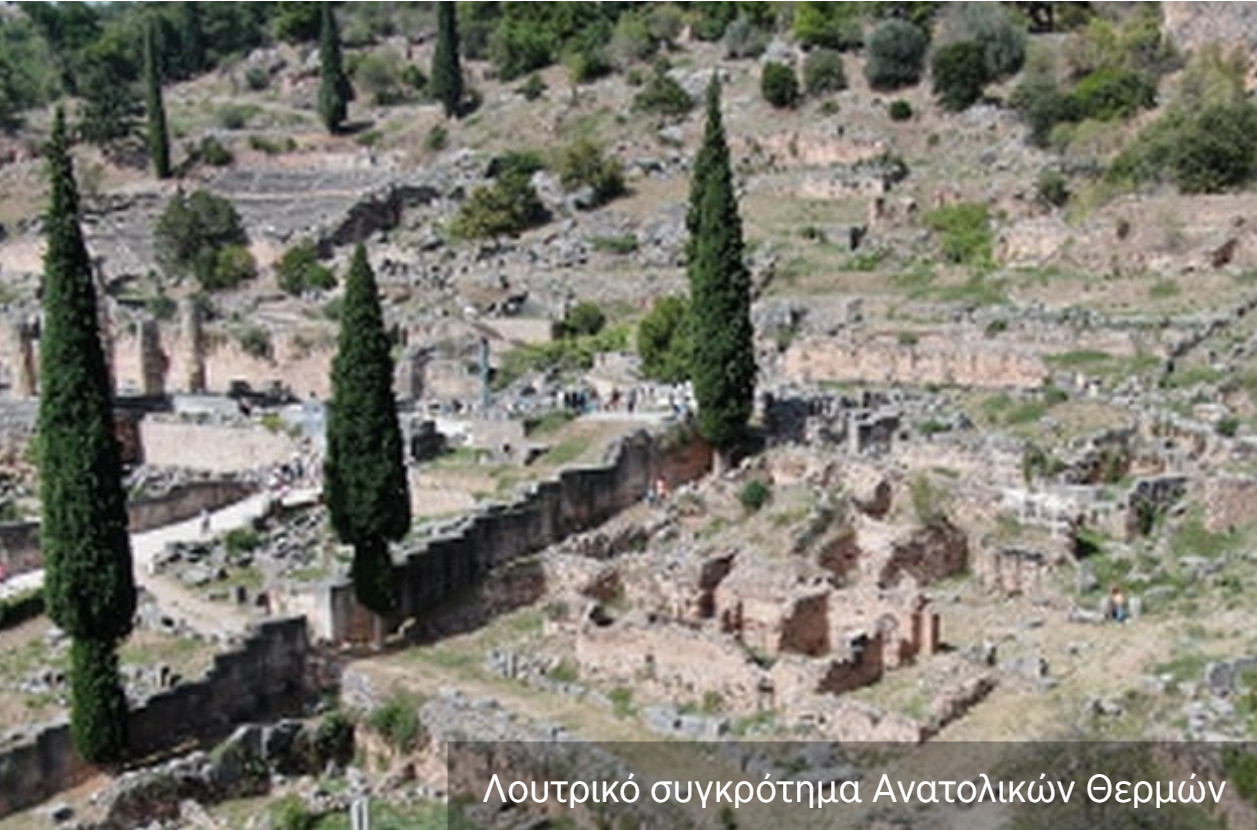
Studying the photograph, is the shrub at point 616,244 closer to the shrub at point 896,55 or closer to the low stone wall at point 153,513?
the shrub at point 896,55

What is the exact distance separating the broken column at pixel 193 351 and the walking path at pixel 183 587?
13.5 metres

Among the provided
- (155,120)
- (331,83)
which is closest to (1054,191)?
(331,83)

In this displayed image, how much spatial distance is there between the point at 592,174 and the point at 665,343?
18283 mm

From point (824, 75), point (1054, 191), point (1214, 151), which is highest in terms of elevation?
point (824, 75)

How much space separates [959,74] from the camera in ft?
196

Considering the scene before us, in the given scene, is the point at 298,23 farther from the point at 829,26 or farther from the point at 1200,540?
the point at 1200,540

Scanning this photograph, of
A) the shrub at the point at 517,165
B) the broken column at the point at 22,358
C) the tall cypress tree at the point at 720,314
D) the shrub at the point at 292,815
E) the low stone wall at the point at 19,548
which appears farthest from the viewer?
the shrub at the point at 517,165

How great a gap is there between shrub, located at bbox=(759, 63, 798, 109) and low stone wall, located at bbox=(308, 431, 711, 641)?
30893 mm

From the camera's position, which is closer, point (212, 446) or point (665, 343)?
point (212, 446)

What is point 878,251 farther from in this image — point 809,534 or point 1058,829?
point 1058,829

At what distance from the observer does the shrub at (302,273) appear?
55.4 metres

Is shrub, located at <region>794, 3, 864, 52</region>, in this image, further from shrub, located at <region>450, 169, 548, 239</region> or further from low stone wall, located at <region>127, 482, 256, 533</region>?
low stone wall, located at <region>127, 482, 256, 533</region>

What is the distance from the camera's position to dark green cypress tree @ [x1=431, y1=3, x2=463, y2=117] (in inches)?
2849

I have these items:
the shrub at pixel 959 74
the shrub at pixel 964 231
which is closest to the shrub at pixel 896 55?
the shrub at pixel 959 74
